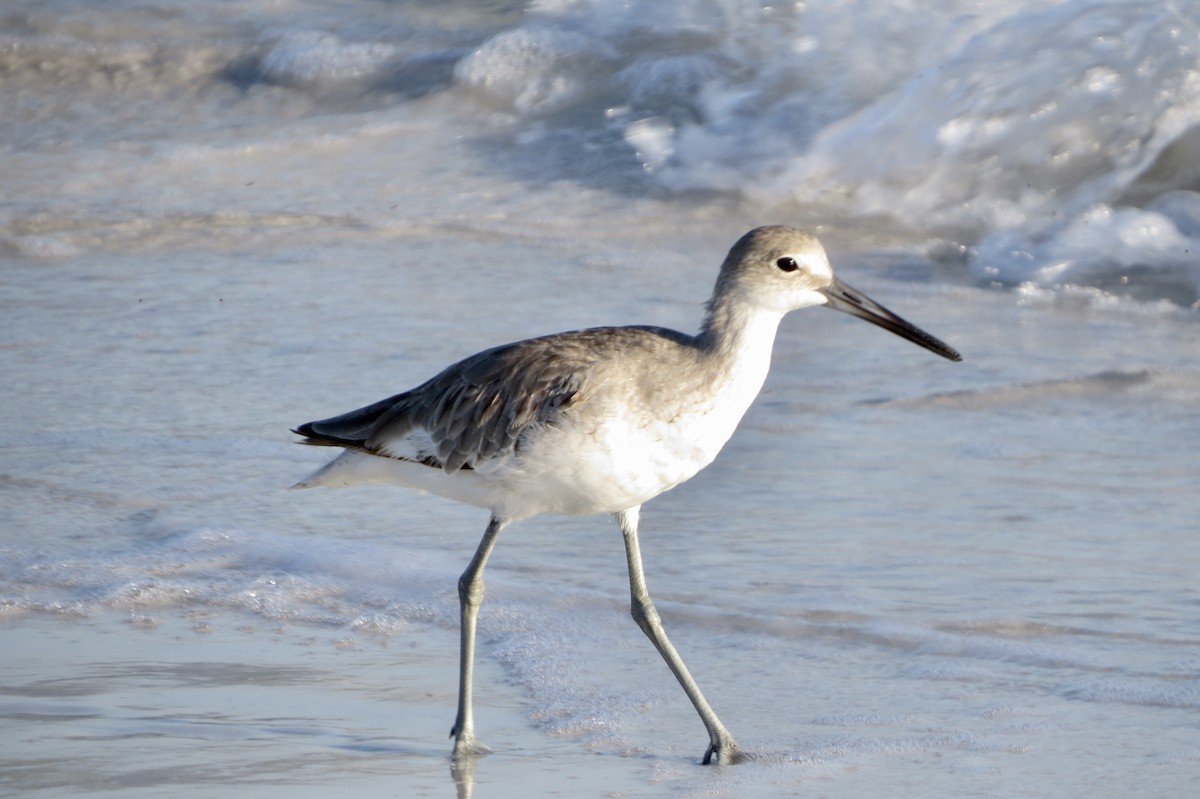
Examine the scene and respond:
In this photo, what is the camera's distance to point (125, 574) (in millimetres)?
5531

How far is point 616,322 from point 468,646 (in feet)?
12.2

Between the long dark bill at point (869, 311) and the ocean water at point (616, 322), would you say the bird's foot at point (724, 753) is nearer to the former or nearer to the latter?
the ocean water at point (616, 322)

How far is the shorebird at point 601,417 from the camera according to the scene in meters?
4.41

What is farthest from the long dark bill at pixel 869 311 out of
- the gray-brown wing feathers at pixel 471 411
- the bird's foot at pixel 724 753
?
the bird's foot at pixel 724 753

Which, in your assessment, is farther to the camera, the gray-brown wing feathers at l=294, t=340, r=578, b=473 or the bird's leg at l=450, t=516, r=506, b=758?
the gray-brown wing feathers at l=294, t=340, r=578, b=473

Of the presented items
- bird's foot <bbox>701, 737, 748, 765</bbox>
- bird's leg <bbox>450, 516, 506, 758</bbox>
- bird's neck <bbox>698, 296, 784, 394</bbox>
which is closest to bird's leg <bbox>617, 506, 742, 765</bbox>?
A: bird's foot <bbox>701, 737, 748, 765</bbox>

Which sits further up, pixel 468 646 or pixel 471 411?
pixel 471 411

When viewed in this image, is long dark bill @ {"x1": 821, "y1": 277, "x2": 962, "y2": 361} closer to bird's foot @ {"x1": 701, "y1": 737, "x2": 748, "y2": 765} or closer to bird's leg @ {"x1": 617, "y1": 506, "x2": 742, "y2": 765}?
bird's leg @ {"x1": 617, "y1": 506, "x2": 742, "y2": 765}

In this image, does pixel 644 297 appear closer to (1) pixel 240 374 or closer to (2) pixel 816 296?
(1) pixel 240 374

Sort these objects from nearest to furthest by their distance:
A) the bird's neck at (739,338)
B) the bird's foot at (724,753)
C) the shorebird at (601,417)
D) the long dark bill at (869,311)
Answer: the bird's foot at (724,753)
the shorebird at (601,417)
the bird's neck at (739,338)
the long dark bill at (869,311)

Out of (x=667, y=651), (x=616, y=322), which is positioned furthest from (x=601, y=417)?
(x=616, y=322)

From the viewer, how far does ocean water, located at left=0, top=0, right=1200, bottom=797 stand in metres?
4.48

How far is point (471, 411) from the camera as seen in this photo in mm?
4691

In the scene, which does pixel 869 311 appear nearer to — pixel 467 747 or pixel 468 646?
pixel 468 646
